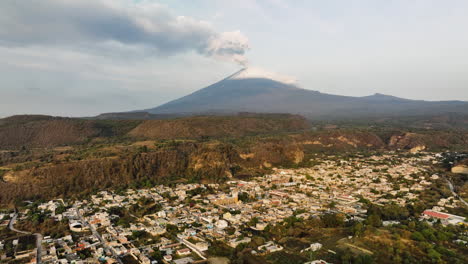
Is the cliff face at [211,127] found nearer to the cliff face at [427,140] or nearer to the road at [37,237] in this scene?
the cliff face at [427,140]

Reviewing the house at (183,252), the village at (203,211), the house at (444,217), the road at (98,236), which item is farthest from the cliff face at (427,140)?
the road at (98,236)

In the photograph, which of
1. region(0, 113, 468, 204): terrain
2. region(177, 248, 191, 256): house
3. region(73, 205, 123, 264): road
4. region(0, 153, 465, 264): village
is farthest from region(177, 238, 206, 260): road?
region(0, 113, 468, 204): terrain

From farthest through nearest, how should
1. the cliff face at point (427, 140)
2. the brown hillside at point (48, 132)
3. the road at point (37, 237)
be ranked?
the brown hillside at point (48, 132) → the cliff face at point (427, 140) → the road at point (37, 237)

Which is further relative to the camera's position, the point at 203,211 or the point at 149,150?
the point at 149,150

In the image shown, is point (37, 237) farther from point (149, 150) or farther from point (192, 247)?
point (149, 150)

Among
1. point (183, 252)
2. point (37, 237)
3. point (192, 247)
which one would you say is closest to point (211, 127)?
point (37, 237)

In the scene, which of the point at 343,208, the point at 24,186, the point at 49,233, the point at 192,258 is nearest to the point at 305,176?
the point at 343,208

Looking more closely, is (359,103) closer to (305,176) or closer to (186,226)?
(305,176)

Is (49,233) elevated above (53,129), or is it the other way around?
(53,129)
